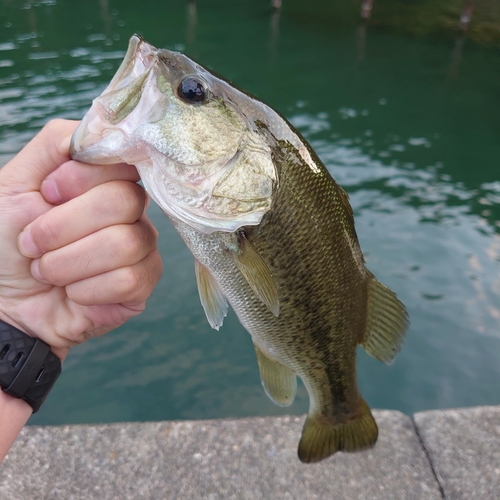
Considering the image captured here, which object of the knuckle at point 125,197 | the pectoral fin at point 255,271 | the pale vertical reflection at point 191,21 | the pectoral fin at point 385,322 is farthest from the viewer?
the pale vertical reflection at point 191,21

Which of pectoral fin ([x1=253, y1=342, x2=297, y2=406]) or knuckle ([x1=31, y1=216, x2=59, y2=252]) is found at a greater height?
knuckle ([x1=31, y1=216, x2=59, y2=252])

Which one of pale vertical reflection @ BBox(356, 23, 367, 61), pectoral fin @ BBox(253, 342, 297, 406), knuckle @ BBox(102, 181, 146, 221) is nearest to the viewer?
knuckle @ BBox(102, 181, 146, 221)

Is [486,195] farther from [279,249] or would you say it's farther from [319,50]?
[319,50]

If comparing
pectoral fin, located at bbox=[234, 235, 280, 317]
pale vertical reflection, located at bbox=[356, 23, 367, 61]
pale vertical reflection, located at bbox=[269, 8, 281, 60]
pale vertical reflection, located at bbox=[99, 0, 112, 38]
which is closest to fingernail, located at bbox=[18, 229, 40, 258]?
pectoral fin, located at bbox=[234, 235, 280, 317]

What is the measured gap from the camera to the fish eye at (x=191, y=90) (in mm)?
1414

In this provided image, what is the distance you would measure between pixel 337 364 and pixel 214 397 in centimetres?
225

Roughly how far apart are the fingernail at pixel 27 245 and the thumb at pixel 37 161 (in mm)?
164

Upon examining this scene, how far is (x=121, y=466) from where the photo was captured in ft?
7.68

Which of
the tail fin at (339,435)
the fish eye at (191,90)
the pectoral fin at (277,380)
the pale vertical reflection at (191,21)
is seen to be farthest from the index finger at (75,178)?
the pale vertical reflection at (191,21)

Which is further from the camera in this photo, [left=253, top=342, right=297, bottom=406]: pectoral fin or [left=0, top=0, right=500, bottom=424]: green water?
[left=0, top=0, right=500, bottom=424]: green water

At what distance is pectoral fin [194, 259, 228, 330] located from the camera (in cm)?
164

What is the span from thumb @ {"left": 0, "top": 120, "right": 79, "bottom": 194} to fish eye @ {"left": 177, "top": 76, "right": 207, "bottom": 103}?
1.21 feet

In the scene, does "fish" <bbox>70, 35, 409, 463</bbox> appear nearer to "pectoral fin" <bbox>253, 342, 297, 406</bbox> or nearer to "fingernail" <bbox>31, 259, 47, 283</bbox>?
"pectoral fin" <bbox>253, 342, 297, 406</bbox>

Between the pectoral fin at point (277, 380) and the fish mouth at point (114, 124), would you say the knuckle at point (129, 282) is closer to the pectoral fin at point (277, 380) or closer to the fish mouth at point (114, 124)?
the fish mouth at point (114, 124)
